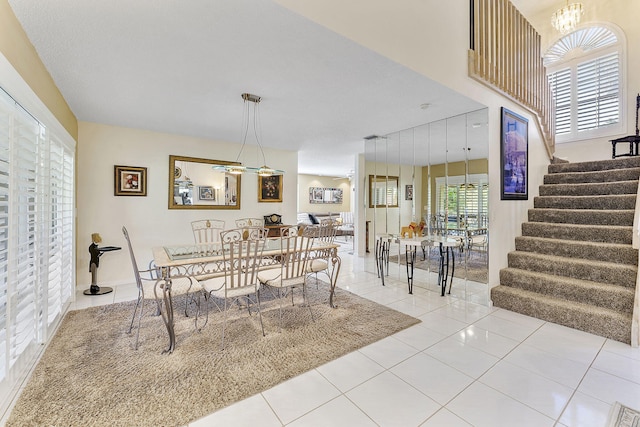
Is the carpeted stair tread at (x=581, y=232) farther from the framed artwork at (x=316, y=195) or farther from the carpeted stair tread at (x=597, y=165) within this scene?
the framed artwork at (x=316, y=195)

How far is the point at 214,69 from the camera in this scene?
2406 millimetres

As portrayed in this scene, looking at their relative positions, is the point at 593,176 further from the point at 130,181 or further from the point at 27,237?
the point at 130,181

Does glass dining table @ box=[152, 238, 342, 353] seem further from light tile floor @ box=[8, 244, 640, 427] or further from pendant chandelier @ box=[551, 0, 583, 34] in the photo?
pendant chandelier @ box=[551, 0, 583, 34]

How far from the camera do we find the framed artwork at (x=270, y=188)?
5364 millimetres

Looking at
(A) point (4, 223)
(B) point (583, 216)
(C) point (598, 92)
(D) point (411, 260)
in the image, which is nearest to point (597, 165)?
(B) point (583, 216)

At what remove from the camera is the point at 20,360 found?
1.85 meters

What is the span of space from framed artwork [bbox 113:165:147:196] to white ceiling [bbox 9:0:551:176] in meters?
0.66

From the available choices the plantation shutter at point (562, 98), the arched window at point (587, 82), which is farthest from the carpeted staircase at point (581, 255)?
the plantation shutter at point (562, 98)

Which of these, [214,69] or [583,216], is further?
[583,216]

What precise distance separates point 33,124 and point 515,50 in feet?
18.1

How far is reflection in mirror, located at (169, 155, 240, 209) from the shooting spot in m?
4.48

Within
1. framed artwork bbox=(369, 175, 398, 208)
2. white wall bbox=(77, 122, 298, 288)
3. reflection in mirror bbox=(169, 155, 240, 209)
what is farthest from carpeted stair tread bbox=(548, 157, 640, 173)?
white wall bbox=(77, 122, 298, 288)

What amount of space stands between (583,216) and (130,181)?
638 centimetres

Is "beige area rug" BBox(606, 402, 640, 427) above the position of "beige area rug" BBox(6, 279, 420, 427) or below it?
below
